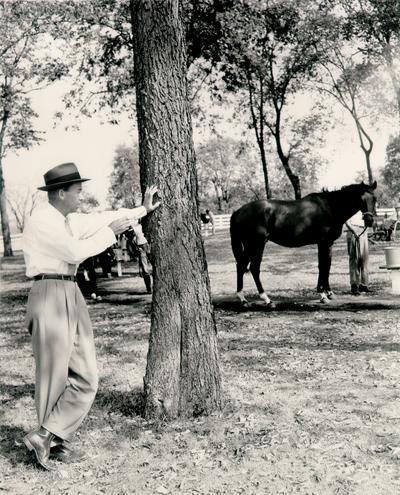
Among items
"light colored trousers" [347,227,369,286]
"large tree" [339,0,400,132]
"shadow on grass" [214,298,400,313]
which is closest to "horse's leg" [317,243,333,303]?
"shadow on grass" [214,298,400,313]

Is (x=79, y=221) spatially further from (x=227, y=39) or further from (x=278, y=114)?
(x=278, y=114)

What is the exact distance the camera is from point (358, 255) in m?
11.9

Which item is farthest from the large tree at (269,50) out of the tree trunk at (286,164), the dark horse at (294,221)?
the dark horse at (294,221)

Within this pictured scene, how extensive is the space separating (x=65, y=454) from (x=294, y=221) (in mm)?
8268

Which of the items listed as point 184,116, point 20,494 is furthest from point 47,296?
point 184,116

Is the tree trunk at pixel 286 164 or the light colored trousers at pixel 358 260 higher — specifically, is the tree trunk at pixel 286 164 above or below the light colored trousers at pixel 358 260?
above

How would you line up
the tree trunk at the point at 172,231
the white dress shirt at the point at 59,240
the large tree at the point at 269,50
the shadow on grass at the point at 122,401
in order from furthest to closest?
1. the large tree at the point at 269,50
2. the shadow on grass at the point at 122,401
3. the tree trunk at the point at 172,231
4. the white dress shirt at the point at 59,240

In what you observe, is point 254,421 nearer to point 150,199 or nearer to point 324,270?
point 150,199

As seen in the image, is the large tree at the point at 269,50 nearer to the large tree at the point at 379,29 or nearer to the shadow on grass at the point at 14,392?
the large tree at the point at 379,29

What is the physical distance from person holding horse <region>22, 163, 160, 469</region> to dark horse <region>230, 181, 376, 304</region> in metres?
7.21

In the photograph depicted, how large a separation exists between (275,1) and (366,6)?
5430mm

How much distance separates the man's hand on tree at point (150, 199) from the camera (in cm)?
494

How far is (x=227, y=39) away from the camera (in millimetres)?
21688

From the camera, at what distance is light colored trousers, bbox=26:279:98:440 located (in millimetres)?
4312
